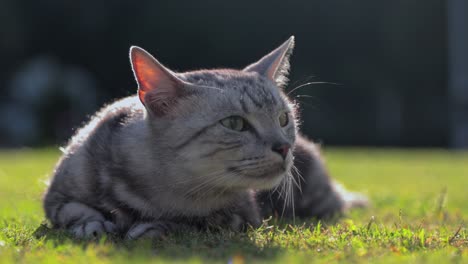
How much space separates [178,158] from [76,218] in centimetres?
68

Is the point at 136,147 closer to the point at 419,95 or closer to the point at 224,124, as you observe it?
the point at 224,124

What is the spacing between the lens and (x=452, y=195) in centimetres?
609

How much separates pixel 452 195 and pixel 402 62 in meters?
14.4

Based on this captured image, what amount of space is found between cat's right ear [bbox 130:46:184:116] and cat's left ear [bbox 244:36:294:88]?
28.0 inches

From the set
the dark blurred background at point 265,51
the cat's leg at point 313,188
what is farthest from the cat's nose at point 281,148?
the dark blurred background at point 265,51

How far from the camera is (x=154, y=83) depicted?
302 cm

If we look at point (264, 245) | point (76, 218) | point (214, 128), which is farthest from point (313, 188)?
point (76, 218)

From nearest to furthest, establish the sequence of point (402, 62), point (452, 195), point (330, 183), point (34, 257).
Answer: point (34, 257) < point (330, 183) < point (452, 195) < point (402, 62)

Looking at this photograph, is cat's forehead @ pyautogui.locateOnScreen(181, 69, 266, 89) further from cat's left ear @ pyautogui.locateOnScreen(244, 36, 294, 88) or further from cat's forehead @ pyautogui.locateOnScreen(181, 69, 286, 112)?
cat's left ear @ pyautogui.locateOnScreen(244, 36, 294, 88)

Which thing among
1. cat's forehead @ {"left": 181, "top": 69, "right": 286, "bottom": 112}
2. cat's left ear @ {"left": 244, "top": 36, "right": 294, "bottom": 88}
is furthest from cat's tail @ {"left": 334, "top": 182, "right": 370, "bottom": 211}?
cat's forehead @ {"left": 181, "top": 69, "right": 286, "bottom": 112}

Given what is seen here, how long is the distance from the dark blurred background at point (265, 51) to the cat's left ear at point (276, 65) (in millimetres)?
14743

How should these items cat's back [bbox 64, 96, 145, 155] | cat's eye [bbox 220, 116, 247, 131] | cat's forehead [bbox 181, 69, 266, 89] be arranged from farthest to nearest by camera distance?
1. cat's back [bbox 64, 96, 145, 155]
2. cat's forehead [bbox 181, 69, 266, 89]
3. cat's eye [bbox 220, 116, 247, 131]

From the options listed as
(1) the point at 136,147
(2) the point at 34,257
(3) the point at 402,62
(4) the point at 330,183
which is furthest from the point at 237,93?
(3) the point at 402,62

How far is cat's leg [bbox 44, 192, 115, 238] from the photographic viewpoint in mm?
2996
